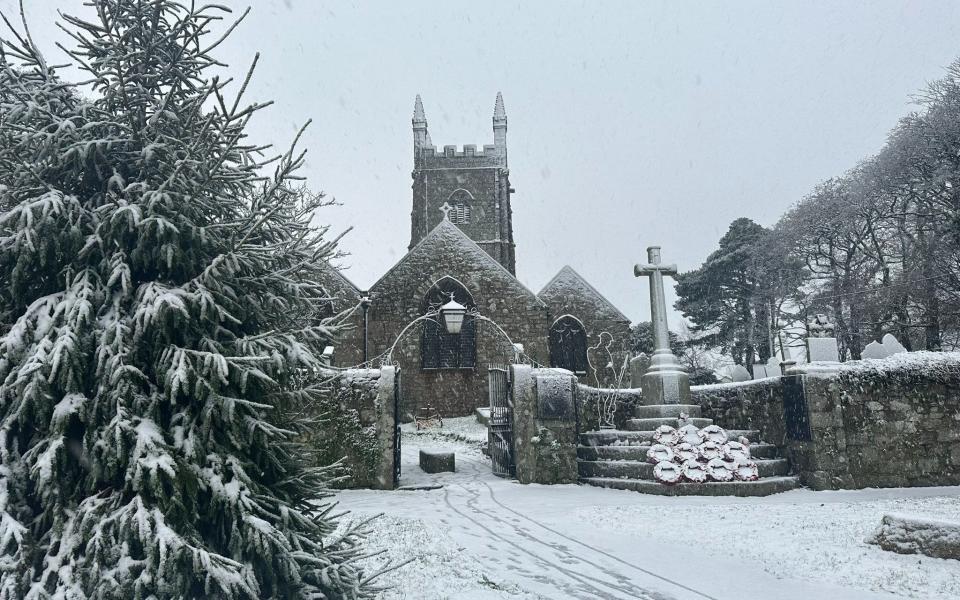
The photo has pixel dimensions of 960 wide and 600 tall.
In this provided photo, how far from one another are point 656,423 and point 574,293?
46.5ft

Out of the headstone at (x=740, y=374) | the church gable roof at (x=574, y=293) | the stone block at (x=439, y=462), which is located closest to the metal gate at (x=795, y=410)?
the headstone at (x=740, y=374)

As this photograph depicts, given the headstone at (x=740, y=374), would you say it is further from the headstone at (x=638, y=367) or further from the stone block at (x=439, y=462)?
the stone block at (x=439, y=462)

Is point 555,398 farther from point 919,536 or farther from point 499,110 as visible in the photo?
point 499,110

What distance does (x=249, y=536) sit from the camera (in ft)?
9.30

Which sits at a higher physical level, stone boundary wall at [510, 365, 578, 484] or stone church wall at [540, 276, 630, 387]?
stone church wall at [540, 276, 630, 387]

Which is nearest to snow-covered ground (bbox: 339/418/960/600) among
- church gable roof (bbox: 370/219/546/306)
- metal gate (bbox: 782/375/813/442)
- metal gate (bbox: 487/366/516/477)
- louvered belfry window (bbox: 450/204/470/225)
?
metal gate (bbox: 782/375/813/442)

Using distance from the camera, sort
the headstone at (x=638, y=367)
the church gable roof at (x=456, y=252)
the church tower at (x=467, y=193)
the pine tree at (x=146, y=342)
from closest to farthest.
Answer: the pine tree at (x=146, y=342) < the headstone at (x=638, y=367) < the church gable roof at (x=456, y=252) < the church tower at (x=467, y=193)

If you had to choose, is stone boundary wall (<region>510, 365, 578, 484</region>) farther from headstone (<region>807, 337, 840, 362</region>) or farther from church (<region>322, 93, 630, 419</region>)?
church (<region>322, 93, 630, 419</region>)

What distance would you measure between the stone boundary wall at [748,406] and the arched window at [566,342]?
474 inches

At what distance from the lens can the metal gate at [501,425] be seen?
36.7 feet

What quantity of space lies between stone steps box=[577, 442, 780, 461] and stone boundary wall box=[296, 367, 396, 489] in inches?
145

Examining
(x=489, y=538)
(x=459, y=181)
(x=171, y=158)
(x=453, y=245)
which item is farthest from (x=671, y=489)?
(x=459, y=181)

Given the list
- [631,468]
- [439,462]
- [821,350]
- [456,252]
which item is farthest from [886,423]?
[456,252]

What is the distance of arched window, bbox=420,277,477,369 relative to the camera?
72.9ft
